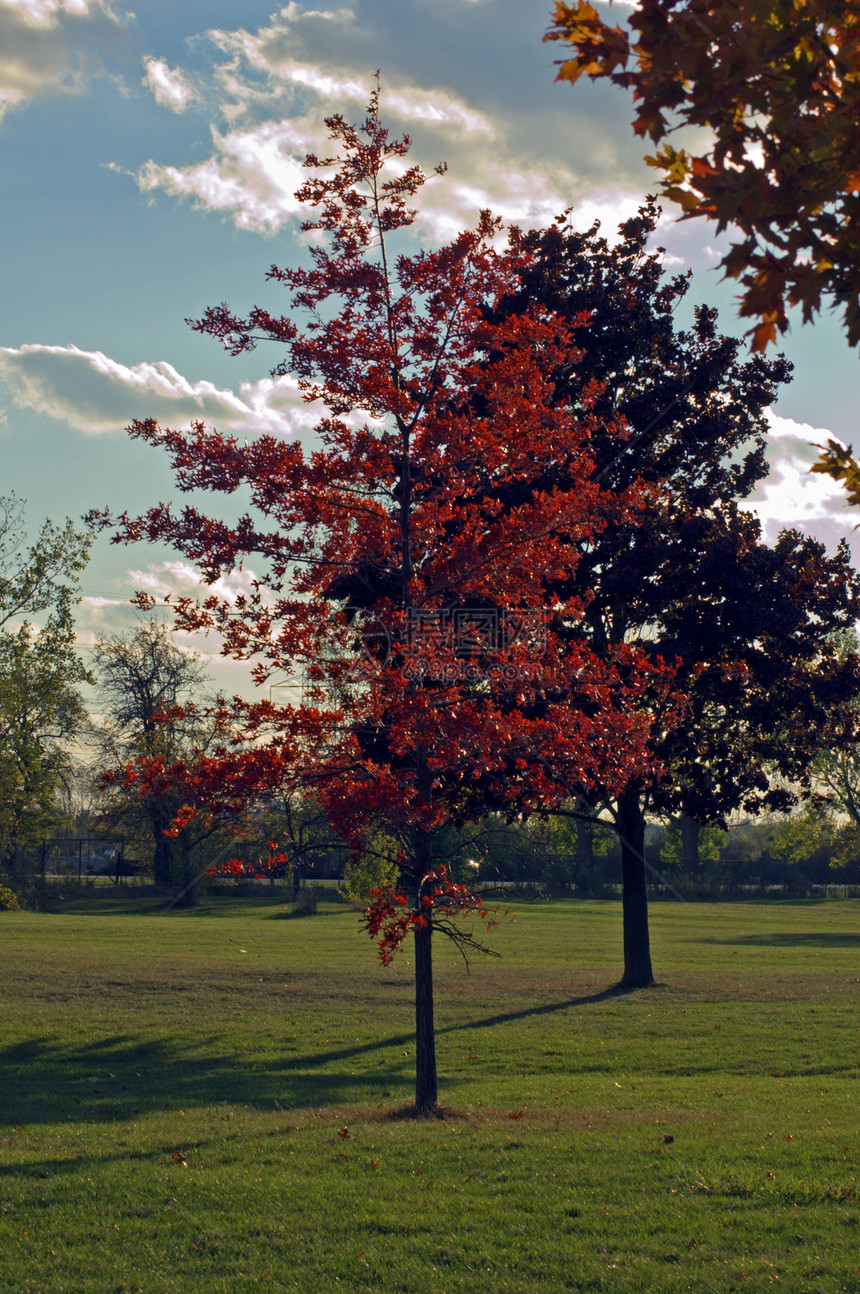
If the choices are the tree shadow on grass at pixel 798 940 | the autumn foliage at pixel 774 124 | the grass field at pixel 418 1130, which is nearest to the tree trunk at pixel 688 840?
the tree shadow on grass at pixel 798 940

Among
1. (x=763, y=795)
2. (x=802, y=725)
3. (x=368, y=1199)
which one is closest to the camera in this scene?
(x=368, y=1199)

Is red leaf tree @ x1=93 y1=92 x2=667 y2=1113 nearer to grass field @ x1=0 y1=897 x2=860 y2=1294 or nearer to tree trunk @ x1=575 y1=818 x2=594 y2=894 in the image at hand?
grass field @ x1=0 y1=897 x2=860 y2=1294

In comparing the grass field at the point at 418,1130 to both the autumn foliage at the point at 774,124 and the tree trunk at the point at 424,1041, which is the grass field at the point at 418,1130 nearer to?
the tree trunk at the point at 424,1041

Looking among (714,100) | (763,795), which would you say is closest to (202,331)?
(714,100)

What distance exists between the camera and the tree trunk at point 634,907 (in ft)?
66.4

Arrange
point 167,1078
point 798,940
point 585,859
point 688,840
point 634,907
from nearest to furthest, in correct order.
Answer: point 167,1078 < point 634,907 < point 798,940 < point 585,859 < point 688,840

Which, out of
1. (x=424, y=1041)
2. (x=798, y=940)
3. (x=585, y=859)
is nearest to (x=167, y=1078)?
(x=424, y=1041)

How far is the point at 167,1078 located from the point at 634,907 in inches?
419

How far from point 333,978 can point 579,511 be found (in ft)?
48.8

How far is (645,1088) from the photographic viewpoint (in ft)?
39.1

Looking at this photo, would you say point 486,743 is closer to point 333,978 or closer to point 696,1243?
point 696,1243

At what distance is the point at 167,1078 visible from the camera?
13.0m

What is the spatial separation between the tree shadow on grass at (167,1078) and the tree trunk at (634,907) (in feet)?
18.0

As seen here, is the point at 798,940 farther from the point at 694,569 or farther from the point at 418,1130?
the point at 418,1130
